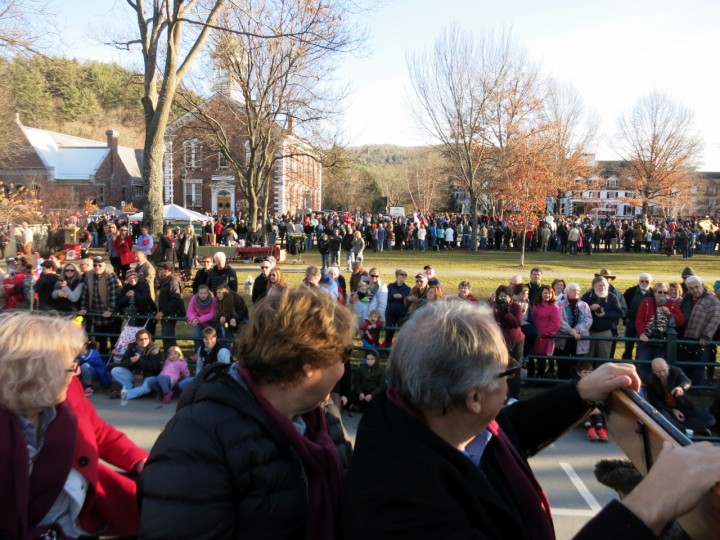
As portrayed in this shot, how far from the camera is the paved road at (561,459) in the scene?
5.12 metres

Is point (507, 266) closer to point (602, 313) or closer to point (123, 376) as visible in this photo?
point (602, 313)

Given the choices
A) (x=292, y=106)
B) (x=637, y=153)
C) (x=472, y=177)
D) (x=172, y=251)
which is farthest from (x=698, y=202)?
(x=172, y=251)

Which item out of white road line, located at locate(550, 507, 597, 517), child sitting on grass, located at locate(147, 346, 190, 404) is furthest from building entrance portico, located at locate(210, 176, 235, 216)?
white road line, located at locate(550, 507, 597, 517)

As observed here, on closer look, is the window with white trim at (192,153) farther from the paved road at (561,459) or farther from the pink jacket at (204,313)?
the paved road at (561,459)

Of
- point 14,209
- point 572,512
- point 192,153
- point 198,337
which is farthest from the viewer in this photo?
point 192,153

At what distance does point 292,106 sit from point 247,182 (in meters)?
4.50

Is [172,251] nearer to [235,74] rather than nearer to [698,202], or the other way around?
[235,74]

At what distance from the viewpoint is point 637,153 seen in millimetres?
54312

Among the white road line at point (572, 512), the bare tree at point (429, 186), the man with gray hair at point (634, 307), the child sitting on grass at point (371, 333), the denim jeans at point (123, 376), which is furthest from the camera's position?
the bare tree at point (429, 186)

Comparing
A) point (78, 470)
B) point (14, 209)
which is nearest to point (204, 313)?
point (78, 470)

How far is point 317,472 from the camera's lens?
192cm

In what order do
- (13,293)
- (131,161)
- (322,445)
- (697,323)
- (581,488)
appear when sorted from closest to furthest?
1. (322,445)
2. (581,488)
3. (697,323)
4. (13,293)
5. (131,161)

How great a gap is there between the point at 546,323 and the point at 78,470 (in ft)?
25.3

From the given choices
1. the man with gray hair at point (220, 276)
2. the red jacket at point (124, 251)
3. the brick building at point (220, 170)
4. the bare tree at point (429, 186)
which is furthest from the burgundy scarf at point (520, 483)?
the bare tree at point (429, 186)
